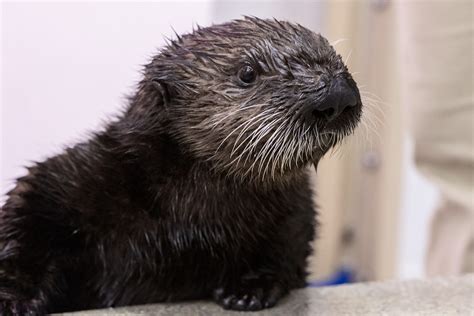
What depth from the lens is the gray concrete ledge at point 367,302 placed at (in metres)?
0.91

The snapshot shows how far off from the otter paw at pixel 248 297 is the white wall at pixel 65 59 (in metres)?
1.06

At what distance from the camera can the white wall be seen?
1868mm

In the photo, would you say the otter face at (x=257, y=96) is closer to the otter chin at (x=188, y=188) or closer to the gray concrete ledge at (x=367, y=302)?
the otter chin at (x=188, y=188)

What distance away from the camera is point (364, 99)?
92 cm

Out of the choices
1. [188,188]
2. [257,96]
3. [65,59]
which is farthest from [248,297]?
[65,59]

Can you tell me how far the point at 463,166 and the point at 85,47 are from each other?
1.02 m

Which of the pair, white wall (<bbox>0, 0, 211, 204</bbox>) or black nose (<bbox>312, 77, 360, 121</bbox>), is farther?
white wall (<bbox>0, 0, 211, 204</bbox>)

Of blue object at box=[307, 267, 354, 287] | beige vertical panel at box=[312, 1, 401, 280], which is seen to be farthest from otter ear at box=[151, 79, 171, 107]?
blue object at box=[307, 267, 354, 287]

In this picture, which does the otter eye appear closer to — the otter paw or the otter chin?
the otter chin

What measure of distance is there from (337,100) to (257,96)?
10 centimetres

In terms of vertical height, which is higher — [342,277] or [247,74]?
[247,74]

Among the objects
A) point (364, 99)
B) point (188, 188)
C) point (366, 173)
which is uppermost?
point (364, 99)

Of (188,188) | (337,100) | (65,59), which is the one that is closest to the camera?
(337,100)

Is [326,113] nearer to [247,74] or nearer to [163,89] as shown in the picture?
[247,74]
